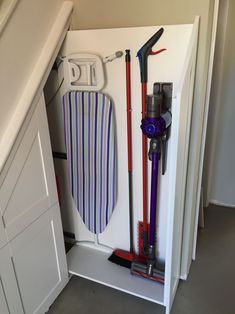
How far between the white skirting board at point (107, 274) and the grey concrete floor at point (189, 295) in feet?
0.28

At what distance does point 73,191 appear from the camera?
6.60ft

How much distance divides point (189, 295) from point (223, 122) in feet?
5.06

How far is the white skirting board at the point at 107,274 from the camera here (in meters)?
1.79

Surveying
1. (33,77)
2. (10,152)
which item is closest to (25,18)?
(33,77)

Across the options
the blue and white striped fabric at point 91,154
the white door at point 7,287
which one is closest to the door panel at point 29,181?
the white door at point 7,287

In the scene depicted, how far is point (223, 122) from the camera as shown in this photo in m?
2.58

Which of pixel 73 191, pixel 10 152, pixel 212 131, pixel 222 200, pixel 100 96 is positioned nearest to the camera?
pixel 10 152

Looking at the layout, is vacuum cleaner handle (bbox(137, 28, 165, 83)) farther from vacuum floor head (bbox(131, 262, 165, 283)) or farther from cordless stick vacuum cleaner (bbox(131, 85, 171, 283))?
vacuum floor head (bbox(131, 262, 165, 283))

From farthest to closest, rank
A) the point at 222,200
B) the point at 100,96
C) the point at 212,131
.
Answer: the point at 222,200, the point at 212,131, the point at 100,96

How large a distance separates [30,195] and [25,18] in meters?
0.90

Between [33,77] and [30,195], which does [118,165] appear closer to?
[30,195]

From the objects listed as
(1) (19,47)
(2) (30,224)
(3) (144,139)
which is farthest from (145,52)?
(2) (30,224)

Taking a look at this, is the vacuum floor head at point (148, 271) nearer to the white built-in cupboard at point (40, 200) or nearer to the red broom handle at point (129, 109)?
the white built-in cupboard at point (40, 200)

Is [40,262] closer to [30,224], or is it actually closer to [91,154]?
[30,224]
